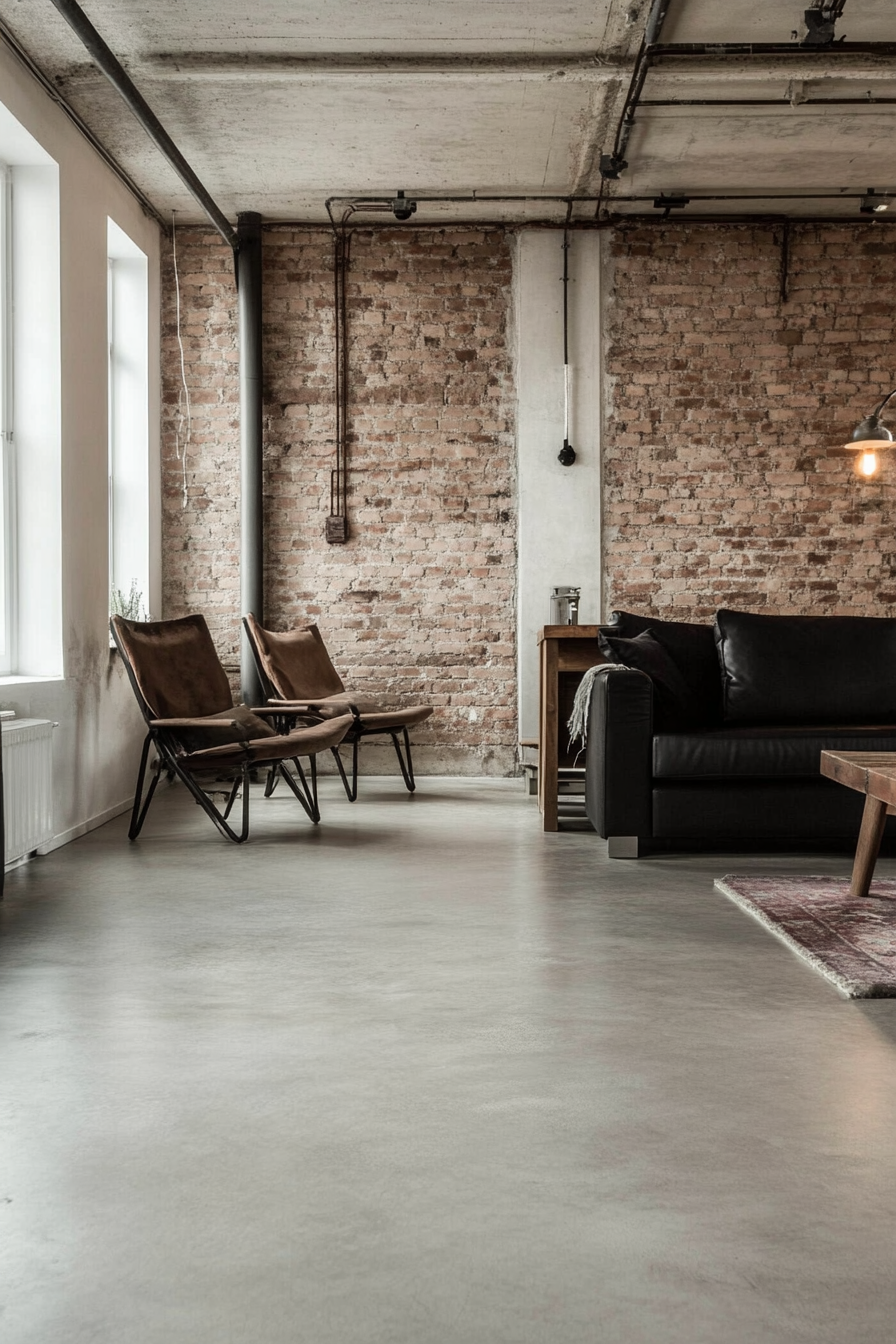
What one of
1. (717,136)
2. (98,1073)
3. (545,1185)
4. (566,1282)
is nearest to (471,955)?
(98,1073)

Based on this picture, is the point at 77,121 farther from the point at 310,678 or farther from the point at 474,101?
the point at 310,678

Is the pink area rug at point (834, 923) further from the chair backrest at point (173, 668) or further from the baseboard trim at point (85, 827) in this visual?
the baseboard trim at point (85, 827)

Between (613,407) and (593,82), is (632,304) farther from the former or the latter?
(593,82)

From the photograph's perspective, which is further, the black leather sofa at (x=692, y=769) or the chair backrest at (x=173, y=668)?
the chair backrest at (x=173, y=668)

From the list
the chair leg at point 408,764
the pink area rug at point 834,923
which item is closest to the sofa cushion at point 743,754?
the pink area rug at point 834,923

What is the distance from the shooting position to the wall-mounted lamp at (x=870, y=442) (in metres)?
6.79

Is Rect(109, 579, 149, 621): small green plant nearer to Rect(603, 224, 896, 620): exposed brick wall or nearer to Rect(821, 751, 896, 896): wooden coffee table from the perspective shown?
Rect(603, 224, 896, 620): exposed brick wall

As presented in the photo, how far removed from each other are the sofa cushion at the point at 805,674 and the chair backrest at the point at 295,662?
7.80ft

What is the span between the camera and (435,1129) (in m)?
2.04

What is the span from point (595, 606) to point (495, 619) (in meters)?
0.63

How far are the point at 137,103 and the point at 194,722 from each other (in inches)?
107

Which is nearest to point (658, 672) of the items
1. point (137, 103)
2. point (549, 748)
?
point (549, 748)

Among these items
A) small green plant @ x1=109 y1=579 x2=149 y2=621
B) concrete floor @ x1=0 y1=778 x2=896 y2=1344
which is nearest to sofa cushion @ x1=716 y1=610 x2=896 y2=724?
concrete floor @ x1=0 y1=778 x2=896 y2=1344

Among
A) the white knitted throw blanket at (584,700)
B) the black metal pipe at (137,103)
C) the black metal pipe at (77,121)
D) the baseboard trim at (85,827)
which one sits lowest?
the baseboard trim at (85,827)
